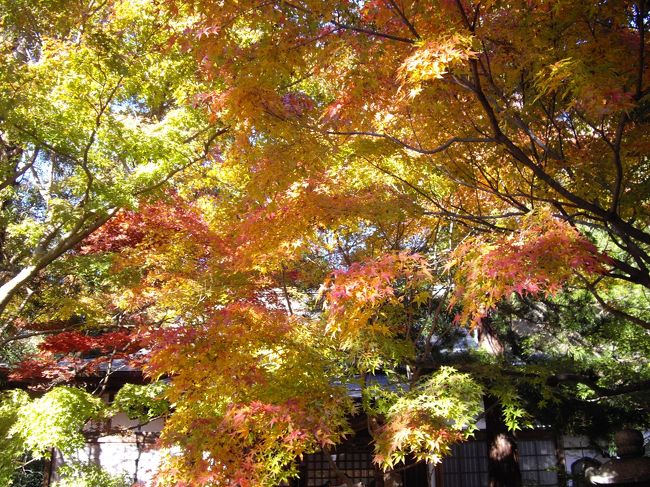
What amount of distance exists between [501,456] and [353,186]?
5487 mm

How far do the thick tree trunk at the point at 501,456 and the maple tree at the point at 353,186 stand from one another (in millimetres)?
1066

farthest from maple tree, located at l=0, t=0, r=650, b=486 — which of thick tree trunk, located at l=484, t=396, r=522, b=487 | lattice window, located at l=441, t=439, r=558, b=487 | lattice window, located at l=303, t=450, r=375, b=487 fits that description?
lattice window, located at l=303, t=450, r=375, b=487

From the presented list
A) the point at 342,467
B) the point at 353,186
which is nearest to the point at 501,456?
the point at 342,467

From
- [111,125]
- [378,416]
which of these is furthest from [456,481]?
[111,125]

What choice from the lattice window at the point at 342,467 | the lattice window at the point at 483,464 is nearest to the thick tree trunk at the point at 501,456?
the lattice window at the point at 483,464

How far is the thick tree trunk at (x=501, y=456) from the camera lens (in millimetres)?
8055

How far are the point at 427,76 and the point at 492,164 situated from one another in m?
2.43

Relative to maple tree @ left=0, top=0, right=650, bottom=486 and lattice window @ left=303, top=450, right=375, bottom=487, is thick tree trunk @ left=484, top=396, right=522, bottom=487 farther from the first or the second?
lattice window @ left=303, top=450, right=375, bottom=487

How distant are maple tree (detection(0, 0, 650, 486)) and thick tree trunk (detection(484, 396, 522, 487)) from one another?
3.50 feet

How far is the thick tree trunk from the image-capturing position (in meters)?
8.05

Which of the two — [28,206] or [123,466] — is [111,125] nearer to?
[123,466]

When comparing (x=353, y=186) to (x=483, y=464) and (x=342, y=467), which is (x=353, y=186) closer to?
(x=342, y=467)

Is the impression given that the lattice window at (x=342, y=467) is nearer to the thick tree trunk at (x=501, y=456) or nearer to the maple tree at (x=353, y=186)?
the thick tree trunk at (x=501, y=456)

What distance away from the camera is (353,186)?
213 inches
